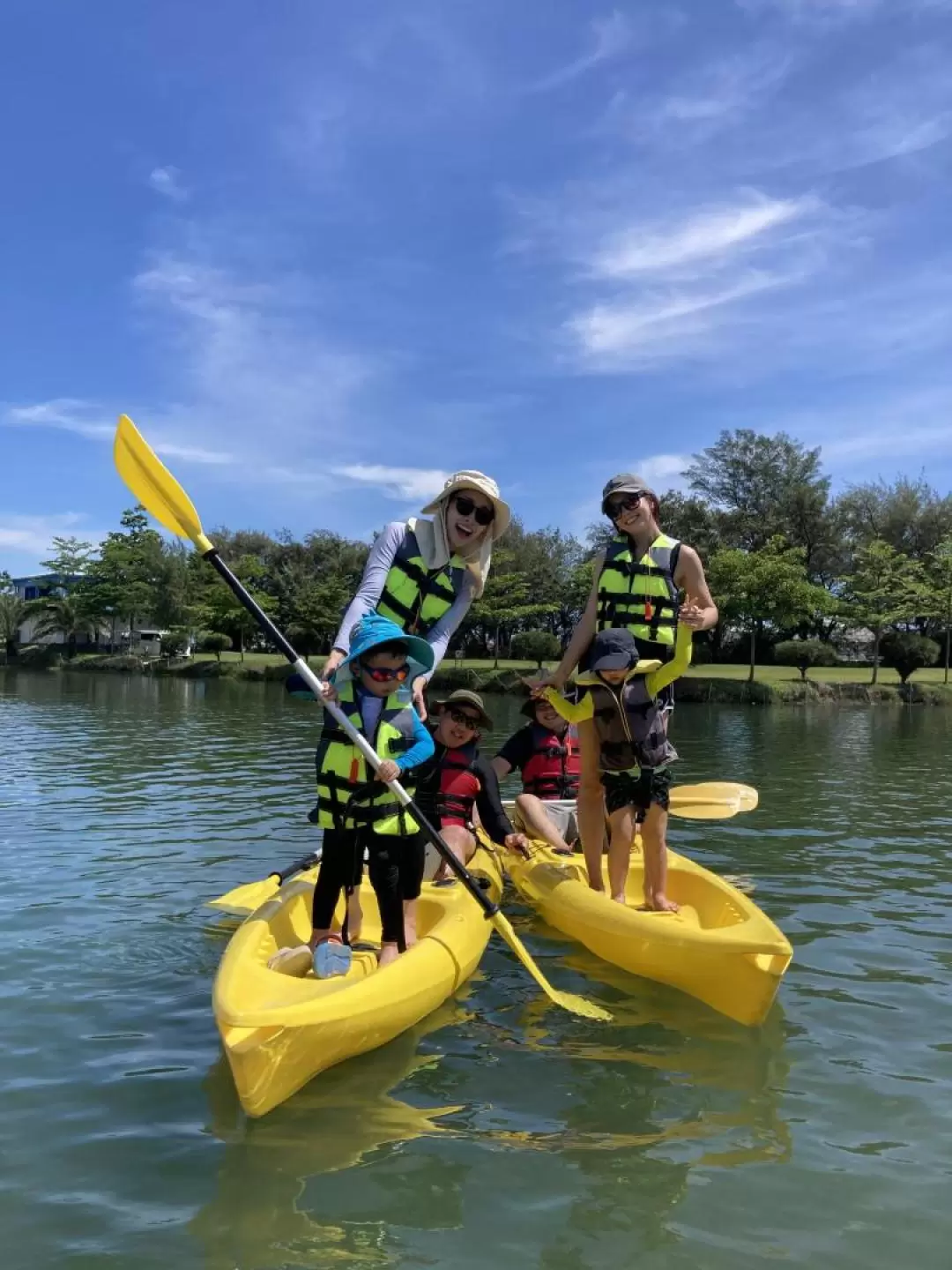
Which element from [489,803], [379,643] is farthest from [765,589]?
[379,643]

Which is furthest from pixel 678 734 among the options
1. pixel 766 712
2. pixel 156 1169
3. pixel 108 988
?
pixel 156 1169

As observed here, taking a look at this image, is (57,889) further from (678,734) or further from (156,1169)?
(678,734)

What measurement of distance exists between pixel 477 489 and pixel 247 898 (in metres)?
2.71

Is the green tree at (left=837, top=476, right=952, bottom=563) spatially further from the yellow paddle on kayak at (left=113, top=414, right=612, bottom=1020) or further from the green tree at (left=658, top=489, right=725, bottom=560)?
the yellow paddle on kayak at (left=113, top=414, right=612, bottom=1020)

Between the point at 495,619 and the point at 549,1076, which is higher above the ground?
the point at 495,619

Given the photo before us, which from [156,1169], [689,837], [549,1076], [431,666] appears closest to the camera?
[156,1169]

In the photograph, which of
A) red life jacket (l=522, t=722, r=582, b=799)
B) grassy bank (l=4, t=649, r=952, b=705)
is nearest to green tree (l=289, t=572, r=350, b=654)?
grassy bank (l=4, t=649, r=952, b=705)

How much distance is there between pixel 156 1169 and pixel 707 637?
41909 millimetres

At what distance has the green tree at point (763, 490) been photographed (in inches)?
1860

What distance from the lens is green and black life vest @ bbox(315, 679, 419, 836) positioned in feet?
13.9

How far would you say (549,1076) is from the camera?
3.74m

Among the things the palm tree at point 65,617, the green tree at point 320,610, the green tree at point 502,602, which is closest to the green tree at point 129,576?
the palm tree at point 65,617

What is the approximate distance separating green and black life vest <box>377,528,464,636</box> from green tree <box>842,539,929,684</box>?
2937 centimetres

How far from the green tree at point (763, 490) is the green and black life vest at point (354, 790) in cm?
4428
